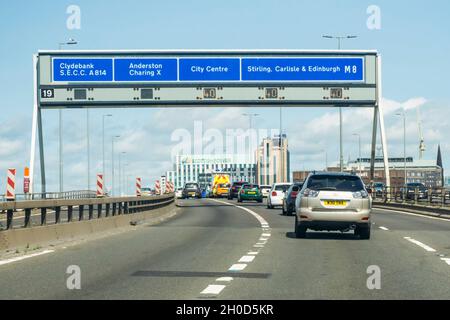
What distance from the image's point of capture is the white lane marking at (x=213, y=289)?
1037cm

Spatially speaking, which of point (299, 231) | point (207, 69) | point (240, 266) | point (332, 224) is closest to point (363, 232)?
point (332, 224)

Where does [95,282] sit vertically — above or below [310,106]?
below

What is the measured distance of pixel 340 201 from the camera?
67.4ft

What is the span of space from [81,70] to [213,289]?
37.3m

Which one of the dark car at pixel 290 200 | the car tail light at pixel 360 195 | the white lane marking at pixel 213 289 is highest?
the car tail light at pixel 360 195

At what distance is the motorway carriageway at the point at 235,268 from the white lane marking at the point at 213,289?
0.01 metres

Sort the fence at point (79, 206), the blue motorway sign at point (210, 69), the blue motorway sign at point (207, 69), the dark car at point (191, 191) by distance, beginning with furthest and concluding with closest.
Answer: the dark car at point (191, 191), the blue motorway sign at point (210, 69), the blue motorway sign at point (207, 69), the fence at point (79, 206)

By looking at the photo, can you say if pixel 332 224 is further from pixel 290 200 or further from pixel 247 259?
pixel 290 200

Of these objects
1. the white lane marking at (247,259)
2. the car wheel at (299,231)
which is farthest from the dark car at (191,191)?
the white lane marking at (247,259)

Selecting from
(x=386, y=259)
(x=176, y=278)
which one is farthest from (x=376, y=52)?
(x=176, y=278)

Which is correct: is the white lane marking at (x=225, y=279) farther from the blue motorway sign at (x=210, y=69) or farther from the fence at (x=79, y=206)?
the blue motorway sign at (x=210, y=69)

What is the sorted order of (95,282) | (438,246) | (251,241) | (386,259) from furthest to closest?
(251,241) → (438,246) → (386,259) → (95,282)
